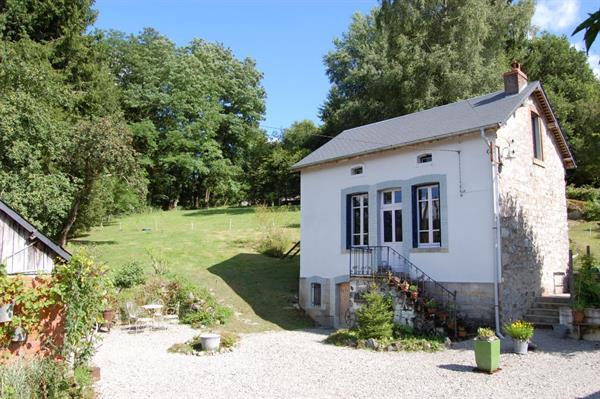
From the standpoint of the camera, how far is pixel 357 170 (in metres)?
16.3

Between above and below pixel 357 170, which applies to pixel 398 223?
below

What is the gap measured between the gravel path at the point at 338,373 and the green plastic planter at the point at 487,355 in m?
0.22

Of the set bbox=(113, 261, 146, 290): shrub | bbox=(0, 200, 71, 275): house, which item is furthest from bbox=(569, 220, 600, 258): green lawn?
bbox=(0, 200, 71, 275): house

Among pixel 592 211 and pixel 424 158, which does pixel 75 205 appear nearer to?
pixel 424 158

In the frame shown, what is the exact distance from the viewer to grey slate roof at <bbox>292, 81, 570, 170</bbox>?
44.5ft

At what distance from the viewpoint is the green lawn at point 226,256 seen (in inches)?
670

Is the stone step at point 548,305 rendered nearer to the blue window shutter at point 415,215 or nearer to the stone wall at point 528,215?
the stone wall at point 528,215

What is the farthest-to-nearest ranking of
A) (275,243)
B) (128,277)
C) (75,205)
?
(275,243), (75,205), (128,277)

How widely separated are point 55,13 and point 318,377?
2637 centimetres

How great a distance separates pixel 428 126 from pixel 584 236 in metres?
13.3

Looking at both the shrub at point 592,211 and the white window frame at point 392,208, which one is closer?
the white window frame at point 392,208

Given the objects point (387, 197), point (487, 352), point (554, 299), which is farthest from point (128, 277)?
point (554, 299)

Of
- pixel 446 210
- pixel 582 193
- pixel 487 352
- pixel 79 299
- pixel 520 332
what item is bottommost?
pixel 487 352

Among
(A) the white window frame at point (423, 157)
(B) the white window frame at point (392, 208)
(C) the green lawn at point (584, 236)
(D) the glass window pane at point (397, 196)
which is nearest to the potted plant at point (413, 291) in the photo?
(B) the white window frame at point (392, 208)
